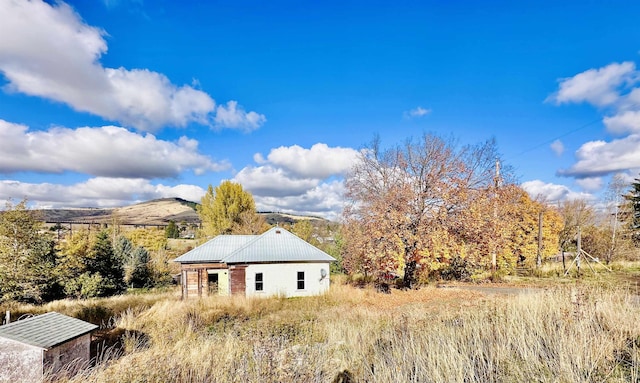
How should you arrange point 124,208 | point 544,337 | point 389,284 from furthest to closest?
1. point 124,208
2. point 389,284
3. point 544,337

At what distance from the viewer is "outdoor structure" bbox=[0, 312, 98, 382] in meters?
5.91

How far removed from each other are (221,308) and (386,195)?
10.7 m

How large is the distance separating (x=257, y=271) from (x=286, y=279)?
197 centimetres

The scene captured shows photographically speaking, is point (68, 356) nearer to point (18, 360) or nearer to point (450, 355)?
point (18, 360)

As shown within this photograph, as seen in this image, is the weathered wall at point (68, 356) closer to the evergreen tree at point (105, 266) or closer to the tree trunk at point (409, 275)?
the tree trunk at point (409, 275)

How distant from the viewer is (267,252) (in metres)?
20.3

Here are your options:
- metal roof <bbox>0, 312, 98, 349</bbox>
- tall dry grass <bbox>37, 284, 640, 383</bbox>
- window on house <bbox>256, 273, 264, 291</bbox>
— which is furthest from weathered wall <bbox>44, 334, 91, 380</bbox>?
window on house <bbox>256, 273, 264, 291</bbox>

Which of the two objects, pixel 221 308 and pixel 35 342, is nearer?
pixel 35 342

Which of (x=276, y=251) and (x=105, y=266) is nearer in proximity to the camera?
(x=276, y=251)

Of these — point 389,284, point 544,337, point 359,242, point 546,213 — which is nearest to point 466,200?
point 359,242

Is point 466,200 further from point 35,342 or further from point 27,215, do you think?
point 27,215

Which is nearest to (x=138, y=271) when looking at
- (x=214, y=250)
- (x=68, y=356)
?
(x=214, y=250)

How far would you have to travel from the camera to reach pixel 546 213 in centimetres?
2662

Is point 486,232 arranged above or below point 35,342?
above
